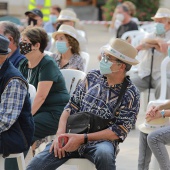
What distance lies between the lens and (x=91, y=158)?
17.6 feet

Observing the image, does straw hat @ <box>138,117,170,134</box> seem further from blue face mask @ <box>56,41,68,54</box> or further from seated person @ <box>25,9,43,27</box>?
seated person @ <box>25,9,43,27</box>

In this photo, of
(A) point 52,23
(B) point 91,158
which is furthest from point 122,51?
(A) point 52,23

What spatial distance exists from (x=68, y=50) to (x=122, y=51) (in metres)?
2.57

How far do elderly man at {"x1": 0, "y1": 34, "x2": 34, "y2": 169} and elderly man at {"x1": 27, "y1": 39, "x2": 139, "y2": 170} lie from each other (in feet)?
0.66

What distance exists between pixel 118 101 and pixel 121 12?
6.97m

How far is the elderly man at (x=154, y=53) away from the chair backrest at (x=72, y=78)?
1.54m

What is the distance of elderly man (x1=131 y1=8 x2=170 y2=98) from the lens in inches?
336

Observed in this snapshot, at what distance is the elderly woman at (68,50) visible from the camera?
26.4 ft

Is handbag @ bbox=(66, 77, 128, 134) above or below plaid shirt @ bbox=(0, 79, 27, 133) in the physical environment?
below

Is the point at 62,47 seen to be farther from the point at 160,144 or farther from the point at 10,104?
the point at 10,104

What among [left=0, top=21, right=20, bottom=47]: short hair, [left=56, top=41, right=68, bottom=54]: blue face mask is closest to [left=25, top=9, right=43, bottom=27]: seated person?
[left=56, top=41, right=68, bottom=54]: blue face mask

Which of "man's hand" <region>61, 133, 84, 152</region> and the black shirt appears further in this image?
the black shirt

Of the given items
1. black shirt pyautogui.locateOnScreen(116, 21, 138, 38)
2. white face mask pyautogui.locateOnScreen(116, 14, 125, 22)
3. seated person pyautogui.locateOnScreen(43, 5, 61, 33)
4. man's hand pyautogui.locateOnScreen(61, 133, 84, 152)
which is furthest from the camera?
seated person pyautogui.locateOnScreen(43, 5, 61, 33)

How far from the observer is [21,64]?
21.9 feet
